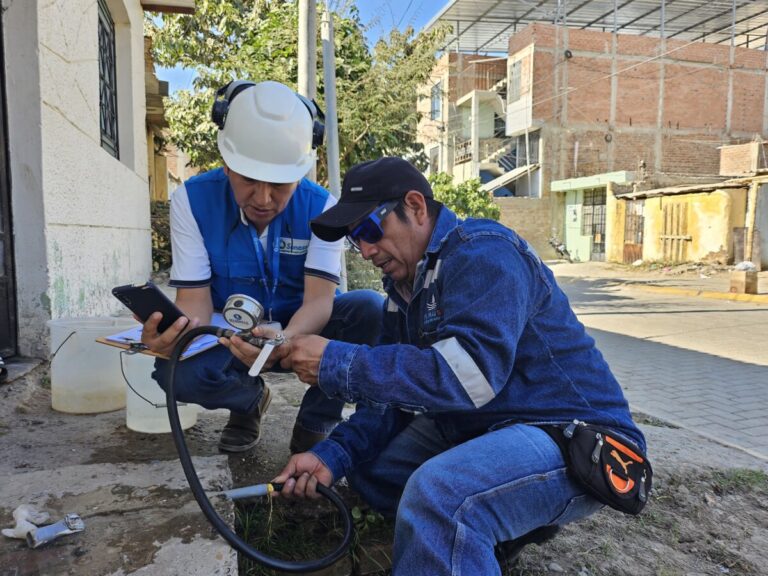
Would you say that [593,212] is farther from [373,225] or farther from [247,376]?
[373,225]

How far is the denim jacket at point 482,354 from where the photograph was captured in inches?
65.4

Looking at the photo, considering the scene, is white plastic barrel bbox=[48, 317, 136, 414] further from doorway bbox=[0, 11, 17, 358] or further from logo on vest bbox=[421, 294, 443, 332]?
logo on vest bbox=[421, 294, 443, 332]

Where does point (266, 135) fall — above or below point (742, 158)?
below

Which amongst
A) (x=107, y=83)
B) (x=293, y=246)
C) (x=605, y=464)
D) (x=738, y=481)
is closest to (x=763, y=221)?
(x=738, y=481)

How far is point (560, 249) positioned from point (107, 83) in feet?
78.4

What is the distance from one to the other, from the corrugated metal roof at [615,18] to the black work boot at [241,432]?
1064 inches

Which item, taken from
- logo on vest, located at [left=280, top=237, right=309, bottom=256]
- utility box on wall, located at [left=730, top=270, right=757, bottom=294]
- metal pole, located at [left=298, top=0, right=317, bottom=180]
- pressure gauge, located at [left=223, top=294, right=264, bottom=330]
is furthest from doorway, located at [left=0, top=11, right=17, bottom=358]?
utility box on wall, located at [left=730, top=270, right=757, bottom=294]

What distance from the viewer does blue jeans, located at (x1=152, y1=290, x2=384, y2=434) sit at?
2.35 meters

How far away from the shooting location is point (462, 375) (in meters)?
1.65

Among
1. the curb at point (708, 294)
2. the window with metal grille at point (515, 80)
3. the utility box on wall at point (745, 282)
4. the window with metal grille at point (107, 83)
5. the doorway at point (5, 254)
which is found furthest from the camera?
the window with metal grille at point (515, 80)

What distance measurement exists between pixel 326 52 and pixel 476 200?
11.8 m

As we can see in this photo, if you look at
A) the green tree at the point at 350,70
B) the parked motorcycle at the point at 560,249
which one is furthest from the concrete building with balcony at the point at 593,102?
the green tree at the point at 350,70

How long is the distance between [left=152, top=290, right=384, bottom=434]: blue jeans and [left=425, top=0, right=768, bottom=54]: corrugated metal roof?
87.9ft

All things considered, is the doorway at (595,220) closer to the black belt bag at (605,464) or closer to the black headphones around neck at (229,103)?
the black headphones around neck at (229,103)
